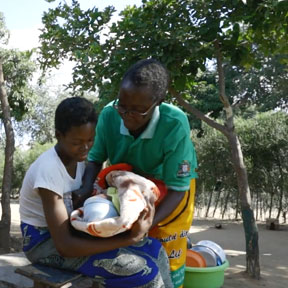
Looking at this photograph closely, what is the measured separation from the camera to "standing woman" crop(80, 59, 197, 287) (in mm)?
1867

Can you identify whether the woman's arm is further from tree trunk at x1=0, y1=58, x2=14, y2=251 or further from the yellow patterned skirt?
tree trunk at x1=0, y1=58, x2=14, y2=251

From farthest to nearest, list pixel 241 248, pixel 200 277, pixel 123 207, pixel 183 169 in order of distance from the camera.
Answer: pixel 241 248
pixel 200 277
pixel 183 169
pixel 123 207

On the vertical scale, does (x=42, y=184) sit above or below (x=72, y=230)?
above

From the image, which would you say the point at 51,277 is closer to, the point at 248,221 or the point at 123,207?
the point at 123,207

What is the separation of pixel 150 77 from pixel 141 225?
2.14ft

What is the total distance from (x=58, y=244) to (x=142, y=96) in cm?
70

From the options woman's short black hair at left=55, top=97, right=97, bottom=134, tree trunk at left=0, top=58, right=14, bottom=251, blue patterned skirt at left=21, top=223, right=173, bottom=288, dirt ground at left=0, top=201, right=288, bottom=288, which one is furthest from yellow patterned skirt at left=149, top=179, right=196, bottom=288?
tree trunk at left=0, top=58, right=14, bottom=251

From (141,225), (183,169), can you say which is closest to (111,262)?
(141,225)

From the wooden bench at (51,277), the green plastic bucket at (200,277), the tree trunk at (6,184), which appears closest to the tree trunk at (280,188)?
the tree trunk at (6,184)

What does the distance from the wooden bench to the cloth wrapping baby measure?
0.23 metres

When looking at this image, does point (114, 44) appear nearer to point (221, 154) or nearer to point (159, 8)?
point (159, 8)

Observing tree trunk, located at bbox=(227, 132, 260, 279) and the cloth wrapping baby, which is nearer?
the cloth wrapping baby

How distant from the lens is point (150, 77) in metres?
1.88

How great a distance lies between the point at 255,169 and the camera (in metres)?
11.3
